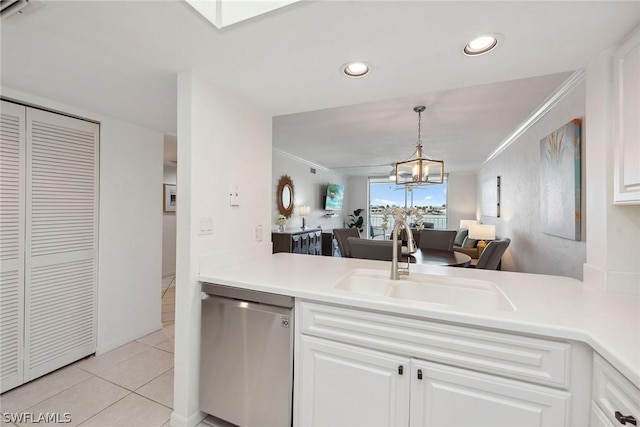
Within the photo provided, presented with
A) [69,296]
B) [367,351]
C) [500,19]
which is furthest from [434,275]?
[69,296]

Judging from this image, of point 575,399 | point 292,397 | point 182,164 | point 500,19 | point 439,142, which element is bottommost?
point 292,397

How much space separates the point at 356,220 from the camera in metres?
8.86

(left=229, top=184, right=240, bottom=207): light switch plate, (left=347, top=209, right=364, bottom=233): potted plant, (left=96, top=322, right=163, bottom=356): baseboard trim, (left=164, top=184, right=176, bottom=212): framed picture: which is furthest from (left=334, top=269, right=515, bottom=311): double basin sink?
(left=347, top=209, right=364, bottom=233): potted plant

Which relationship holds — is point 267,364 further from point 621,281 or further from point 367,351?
point 621,281

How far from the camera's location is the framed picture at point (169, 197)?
530 centimetres

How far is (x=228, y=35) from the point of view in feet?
4.24

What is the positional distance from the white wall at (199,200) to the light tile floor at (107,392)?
1.08 feet

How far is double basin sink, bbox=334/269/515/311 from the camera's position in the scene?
1.52 metres

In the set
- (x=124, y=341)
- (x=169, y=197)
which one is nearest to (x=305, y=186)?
(x=169, y=197)

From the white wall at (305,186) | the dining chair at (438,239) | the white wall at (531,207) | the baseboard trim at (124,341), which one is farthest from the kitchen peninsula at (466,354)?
the white wall at (305,186)

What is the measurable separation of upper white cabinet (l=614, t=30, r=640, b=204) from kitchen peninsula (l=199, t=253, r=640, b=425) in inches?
20.1

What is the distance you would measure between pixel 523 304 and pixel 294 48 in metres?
1.56

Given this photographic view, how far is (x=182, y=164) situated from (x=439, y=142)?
13.8 ft

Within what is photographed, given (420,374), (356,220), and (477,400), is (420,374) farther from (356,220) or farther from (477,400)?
(356,220)
